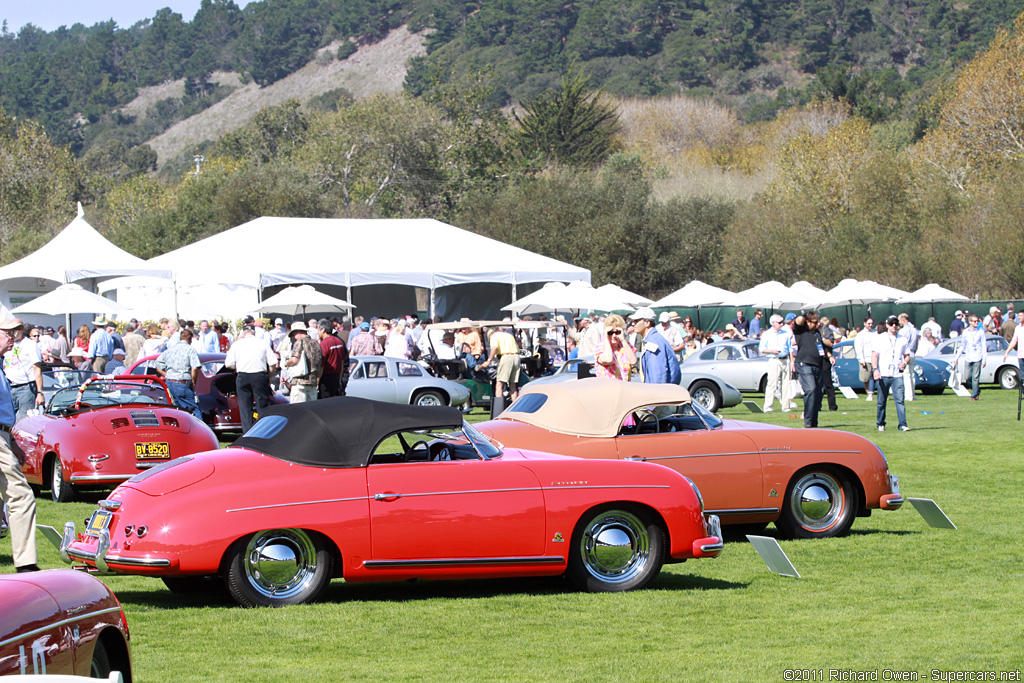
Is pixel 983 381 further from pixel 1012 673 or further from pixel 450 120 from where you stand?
pixel 450 120

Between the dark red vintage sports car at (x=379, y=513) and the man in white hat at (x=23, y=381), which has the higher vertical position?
the man in white hat at (x=23, y=381)

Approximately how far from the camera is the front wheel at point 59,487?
1188 centimetres

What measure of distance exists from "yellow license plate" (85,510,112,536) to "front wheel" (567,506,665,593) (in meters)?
2.88

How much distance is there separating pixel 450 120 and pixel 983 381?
59.4m

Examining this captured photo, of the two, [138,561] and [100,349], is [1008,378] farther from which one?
[138,561]

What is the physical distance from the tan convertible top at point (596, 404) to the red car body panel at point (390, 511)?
6.08 ft

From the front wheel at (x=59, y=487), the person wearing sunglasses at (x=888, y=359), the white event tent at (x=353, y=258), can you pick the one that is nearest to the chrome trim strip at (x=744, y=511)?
the front wheel at (x=59, y=487)

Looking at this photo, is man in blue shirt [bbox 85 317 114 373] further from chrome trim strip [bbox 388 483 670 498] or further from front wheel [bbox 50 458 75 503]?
chrome trim strip [bbox 388 483 670 498]

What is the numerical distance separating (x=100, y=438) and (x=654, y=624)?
731 centimetres

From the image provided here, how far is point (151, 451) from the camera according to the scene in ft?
39.6

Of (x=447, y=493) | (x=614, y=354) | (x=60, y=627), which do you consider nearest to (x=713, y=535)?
(x=447, y=493)

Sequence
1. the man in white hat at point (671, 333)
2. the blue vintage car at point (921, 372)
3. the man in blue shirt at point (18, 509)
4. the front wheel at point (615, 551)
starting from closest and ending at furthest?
the front wheel at point (615, 551) → the man in blue shirt at point (18, 509) → the man in white hat at point (671, 333) → the blue vintage car at point (921, 372)

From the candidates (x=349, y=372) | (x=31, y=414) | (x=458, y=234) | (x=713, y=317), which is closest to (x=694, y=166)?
(x=713, y=317)

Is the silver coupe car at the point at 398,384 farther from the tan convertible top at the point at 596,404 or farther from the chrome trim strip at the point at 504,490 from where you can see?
the chrome trim strip at the point at 504,490
